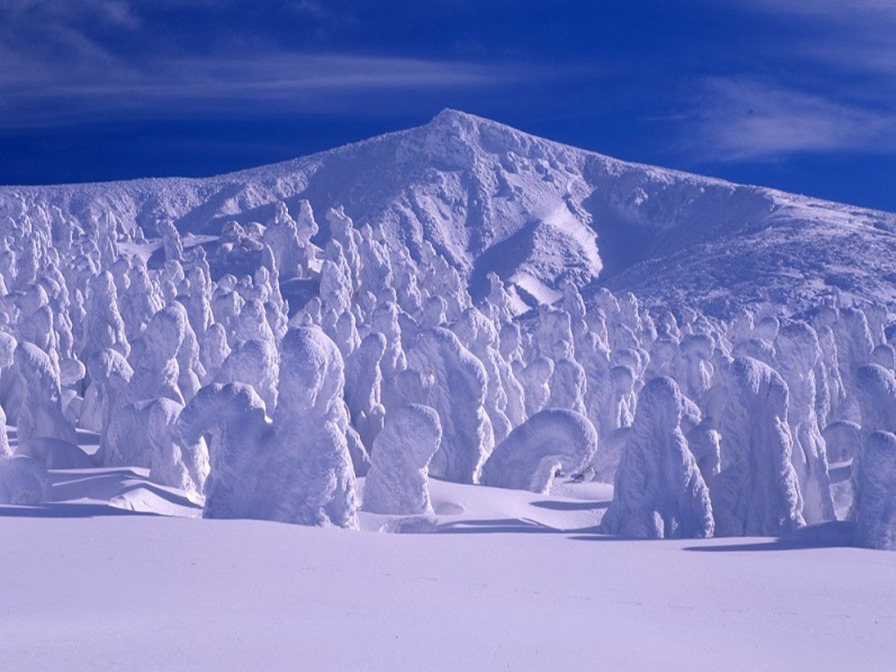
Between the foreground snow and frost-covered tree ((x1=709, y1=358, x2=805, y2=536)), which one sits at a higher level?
frost-covered tree ((x1=709, y1=358, x2=805, y2=536))

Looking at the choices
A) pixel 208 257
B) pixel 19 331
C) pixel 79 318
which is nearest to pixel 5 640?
pixel 19 331

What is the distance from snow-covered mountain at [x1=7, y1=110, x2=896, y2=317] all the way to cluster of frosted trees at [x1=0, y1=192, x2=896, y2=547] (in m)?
16.6

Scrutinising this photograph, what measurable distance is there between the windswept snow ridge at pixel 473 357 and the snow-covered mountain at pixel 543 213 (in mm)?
291

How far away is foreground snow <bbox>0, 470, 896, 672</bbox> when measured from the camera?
552 cm

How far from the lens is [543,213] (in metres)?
70.7

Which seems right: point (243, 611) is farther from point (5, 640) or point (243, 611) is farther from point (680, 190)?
point (680, 190)

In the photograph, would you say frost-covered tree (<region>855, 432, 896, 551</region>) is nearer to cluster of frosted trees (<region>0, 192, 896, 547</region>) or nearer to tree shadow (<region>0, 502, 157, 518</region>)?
cluster of frosted trees (<region>0, 192, 896, 547</region>)

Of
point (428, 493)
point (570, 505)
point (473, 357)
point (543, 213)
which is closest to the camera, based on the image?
point (428, 493)

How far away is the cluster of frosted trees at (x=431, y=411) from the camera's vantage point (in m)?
10.3

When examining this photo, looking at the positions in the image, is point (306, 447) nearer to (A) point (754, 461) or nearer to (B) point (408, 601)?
(B) point (408, 601)

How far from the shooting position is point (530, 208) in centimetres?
7100

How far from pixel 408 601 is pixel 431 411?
19.2 feet

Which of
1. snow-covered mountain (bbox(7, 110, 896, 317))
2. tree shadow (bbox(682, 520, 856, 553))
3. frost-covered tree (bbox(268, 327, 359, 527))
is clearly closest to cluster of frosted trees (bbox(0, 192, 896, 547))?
frost-covered tree (bbox(268, 327, 359, 527))

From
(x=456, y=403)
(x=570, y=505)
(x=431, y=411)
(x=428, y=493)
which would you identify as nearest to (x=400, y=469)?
(x=428, y=493)
